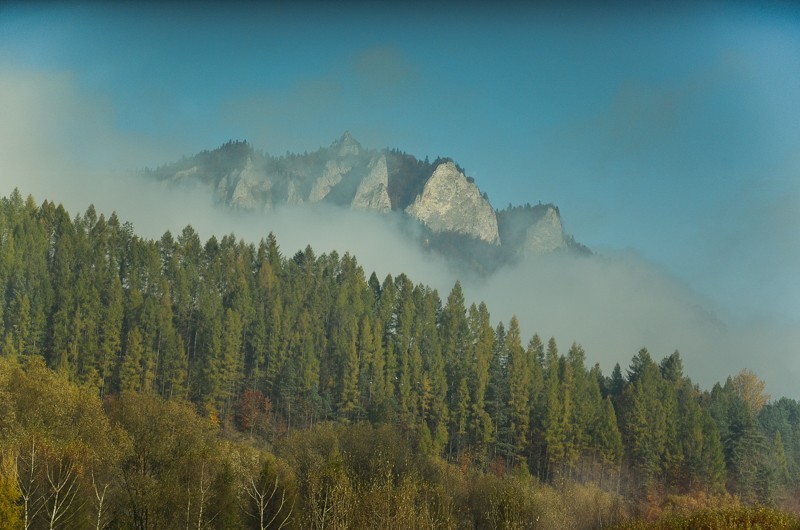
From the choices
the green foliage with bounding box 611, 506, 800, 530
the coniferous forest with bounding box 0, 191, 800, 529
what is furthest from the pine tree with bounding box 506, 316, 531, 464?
the green foliage with bounding box 611, 506, 800, 530

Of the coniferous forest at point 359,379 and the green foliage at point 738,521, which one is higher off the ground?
the coniferous forest at point 359,379

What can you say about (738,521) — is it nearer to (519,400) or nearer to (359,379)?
(519,400)

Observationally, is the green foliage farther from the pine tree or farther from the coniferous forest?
the pine tree

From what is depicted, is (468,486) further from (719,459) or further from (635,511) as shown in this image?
(719,459)

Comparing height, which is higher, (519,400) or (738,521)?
(519,400)

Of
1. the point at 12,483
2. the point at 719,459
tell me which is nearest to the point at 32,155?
the point at 12,483

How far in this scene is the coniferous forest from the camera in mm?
63625

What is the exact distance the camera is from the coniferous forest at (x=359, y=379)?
63.6 meters

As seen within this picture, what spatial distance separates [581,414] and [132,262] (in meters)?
53.0

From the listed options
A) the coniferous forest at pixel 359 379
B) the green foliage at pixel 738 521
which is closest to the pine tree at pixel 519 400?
the coniferous forest at pixel 359 379

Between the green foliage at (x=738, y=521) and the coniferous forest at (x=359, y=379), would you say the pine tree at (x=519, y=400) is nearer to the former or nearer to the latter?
the coniferous forest at (x=359, y=379)

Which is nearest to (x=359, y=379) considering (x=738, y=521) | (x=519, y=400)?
(x=519, y=400)

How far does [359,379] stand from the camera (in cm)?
8681

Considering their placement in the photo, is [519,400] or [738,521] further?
[519,400]
